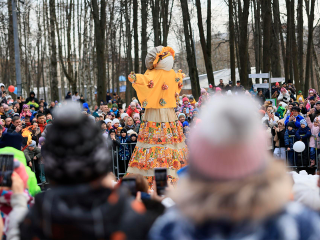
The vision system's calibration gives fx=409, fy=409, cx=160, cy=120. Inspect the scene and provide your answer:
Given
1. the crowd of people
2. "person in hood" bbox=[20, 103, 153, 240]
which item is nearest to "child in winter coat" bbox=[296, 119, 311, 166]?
the crowd of people

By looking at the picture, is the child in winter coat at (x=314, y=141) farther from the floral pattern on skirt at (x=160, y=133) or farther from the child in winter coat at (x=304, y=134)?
the floral pattern on skirt at (x=160, y=133)

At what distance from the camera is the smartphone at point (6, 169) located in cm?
302

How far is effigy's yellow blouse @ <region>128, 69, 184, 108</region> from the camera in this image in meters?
7.77

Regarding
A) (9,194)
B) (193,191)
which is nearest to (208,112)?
(193,191)

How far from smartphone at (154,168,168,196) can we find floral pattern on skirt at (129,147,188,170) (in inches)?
173

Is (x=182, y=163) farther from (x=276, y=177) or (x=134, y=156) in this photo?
(x=276, y=177)

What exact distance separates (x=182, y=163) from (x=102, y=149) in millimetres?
5615

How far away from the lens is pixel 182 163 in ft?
25.1

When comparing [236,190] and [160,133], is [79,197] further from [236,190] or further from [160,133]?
[160,133]

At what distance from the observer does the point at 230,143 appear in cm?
169

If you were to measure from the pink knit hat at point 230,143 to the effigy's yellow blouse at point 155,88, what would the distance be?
598 cm

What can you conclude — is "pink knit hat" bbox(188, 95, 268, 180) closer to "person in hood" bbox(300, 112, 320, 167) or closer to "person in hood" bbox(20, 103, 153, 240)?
"person in hood" bbox(20, 103, 153, 240)

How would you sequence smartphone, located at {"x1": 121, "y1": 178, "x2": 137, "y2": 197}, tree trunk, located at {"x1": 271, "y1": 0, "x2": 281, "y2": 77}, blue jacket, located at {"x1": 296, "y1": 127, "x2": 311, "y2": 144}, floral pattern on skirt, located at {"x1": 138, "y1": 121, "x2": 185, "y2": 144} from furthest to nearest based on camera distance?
1. tree trunk, located at {"x1": 271, "y1": 0, "x2": 281, "y2": 77}
2. blue jacket, located at {"x1": 296, "y1": 127, "x2": 311, "y2": 144}
3. floral pattern on skirt, located at {"x1": 138, "y1": 121, "x2": 185, "y2": 144}
4. smartphone, located at {"x1": 121, "y1": 178, "x2": 137, "y2": 197}

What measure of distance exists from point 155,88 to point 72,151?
5868 millimetres
